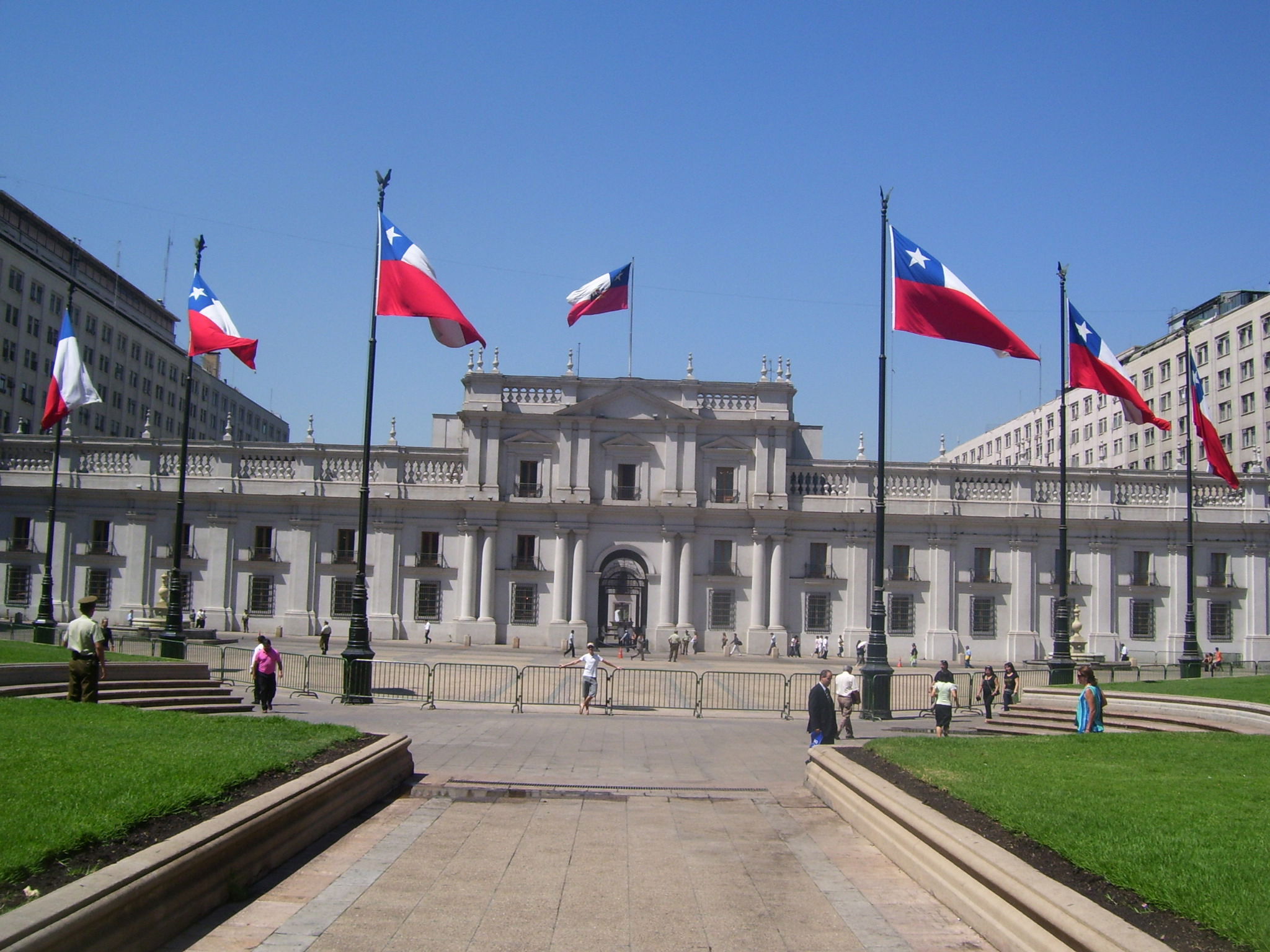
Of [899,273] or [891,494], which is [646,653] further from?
[899,273]

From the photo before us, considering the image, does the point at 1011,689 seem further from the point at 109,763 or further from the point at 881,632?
the point at 109,763

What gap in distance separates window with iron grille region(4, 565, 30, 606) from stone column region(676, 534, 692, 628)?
31.1 meters

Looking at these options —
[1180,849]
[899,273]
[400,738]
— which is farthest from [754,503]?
[1180,849]

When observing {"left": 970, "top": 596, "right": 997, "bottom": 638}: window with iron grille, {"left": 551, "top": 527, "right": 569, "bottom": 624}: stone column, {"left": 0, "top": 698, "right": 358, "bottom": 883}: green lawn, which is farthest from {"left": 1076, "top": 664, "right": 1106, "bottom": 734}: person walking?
{"left": 551, "top": 527, "right": 569, "bottom": 624}: stone column

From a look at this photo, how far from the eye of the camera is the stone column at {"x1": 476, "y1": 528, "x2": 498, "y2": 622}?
52.8 metres

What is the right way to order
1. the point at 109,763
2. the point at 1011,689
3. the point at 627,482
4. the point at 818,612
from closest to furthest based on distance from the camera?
the point at 109,763
the point at 1011,689
the point at 818,612
the point at 627,482

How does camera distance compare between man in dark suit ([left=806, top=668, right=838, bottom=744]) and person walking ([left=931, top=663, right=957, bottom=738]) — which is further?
person walking ([left=931, top=663, right=957, bottom=738])

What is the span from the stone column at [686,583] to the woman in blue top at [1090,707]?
1391 inches

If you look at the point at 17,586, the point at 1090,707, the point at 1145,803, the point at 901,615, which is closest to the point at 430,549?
the point at 17,586

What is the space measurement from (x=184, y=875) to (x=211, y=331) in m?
21.8

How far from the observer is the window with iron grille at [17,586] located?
171 feet

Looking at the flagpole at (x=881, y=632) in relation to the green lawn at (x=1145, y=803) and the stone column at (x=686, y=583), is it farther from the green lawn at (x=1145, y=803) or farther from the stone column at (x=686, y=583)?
the stone column at (x=686, y=583)

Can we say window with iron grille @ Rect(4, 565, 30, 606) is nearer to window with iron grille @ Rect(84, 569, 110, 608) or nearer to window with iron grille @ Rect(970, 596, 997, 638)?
window with iron grille @ Rect(84, 569, 110, 608)

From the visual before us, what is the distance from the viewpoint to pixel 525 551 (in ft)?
176
